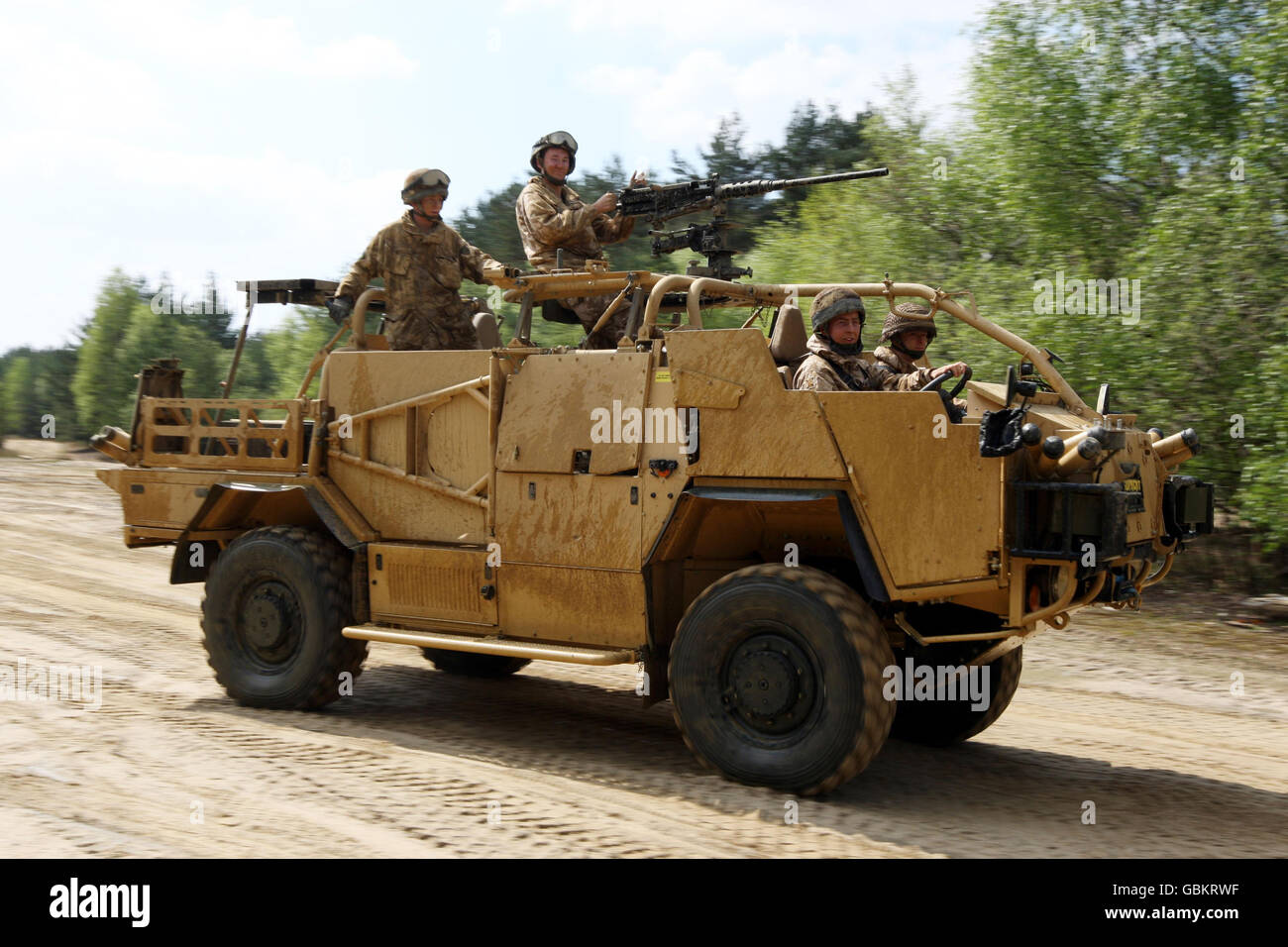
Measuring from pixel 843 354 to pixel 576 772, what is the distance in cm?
247

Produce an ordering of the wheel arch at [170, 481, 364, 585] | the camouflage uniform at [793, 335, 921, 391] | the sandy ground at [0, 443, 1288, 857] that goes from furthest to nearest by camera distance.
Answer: the wheel arch at [170, 481, 364, 585] < the camouflage uniform at [793, 335, 921, 391] < the sandy ground at [0, 443, 1288, 857]

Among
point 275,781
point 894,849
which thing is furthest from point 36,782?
point 894,849

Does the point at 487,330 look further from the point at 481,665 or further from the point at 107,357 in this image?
the point at 107,357

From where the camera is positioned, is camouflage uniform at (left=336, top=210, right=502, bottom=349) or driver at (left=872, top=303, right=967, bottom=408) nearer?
driver at (left=872, top=303, right=967, bottom=408)

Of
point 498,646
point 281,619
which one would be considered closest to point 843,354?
point 498,646

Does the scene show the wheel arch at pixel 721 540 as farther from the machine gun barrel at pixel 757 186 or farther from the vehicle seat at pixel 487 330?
the machine gun barrel at pixel 757 186

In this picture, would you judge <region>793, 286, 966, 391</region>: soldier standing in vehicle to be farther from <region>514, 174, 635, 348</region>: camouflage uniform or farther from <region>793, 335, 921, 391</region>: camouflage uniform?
<region>514, 174, 635, 348</region>: camouflage uniform

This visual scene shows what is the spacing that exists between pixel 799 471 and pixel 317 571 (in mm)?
3056

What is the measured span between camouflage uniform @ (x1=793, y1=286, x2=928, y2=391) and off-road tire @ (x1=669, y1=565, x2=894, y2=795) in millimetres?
921

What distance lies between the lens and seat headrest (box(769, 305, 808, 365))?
259 inches

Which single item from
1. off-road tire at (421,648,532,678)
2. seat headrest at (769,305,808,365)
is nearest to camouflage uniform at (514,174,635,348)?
seat headrest at (769,305,808,365)

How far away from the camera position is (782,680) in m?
5.89

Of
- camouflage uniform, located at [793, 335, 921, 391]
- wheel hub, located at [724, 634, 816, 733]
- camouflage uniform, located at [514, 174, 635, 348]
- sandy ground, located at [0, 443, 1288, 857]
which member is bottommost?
sandy ground, located at [0, 443, 1288, 857]

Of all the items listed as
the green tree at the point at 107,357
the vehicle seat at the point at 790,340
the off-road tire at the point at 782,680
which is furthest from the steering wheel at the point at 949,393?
the green tree at the point at 107,357
